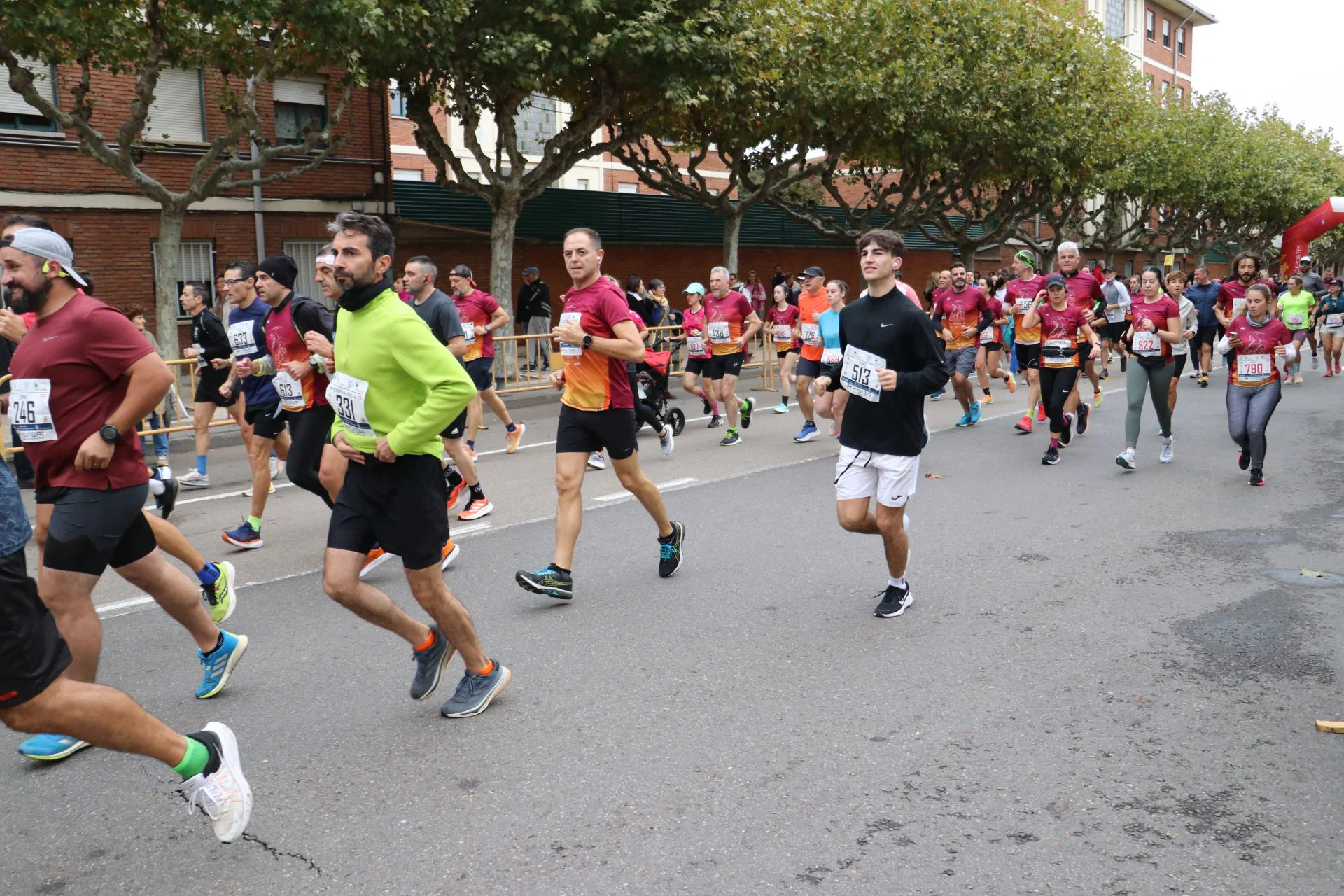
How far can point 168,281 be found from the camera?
47.1 ft

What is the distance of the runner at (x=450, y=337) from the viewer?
7.91 meters

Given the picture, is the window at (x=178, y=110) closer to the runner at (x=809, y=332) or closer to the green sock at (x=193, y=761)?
the runner at (x=809, y=332)

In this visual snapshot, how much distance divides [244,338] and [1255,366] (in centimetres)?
767

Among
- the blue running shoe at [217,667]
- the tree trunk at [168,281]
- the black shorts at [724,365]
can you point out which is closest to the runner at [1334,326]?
the black shorts at [724,365]

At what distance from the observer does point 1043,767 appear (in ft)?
12.8

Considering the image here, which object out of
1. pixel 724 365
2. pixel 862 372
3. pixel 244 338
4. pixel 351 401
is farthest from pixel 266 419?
pixel 724 365

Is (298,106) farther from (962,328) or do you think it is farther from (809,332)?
(962,328)

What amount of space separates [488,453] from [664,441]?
6.08 ft

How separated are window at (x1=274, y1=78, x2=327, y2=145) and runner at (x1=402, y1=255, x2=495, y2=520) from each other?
15.9 m

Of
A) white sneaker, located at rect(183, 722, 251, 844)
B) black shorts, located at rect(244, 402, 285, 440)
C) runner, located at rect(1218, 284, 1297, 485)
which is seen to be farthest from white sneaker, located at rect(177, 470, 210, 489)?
runner, located at rect(1218, 284, 1297, 485)

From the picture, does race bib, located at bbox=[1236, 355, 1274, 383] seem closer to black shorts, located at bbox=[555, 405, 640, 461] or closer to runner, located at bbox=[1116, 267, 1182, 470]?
runner, located at bbox=[1116, 267, 1182, 470]

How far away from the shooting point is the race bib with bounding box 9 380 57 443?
395cm

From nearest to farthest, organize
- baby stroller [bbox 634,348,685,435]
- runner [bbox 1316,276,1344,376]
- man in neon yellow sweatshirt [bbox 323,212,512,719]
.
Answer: man in neon yellow sweatshirt [bbox 323,212,512,719], baby stroller [bbox 634,348,685,435], runner [bbox 1316,276,1344,376]

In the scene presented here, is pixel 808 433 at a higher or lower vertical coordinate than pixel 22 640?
lower
